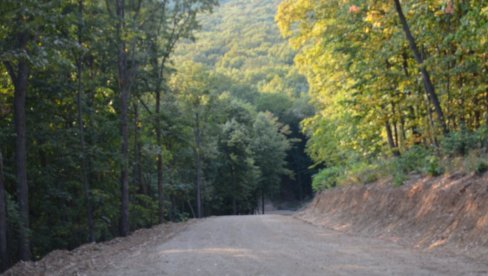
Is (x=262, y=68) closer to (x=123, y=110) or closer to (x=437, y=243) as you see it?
(x=123, y=110)

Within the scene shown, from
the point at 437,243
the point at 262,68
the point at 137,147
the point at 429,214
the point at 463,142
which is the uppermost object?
the point at 262,68

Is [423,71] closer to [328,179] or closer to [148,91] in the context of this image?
[328,179]

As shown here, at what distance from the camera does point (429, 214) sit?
42.7ft

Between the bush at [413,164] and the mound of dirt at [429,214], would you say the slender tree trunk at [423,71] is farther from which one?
the mound of dirt at [429,214]

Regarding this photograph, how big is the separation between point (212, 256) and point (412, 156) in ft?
32.4

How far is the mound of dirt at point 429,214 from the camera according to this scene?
10.5 m

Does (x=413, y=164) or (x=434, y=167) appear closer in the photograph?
(x=434, y=167)

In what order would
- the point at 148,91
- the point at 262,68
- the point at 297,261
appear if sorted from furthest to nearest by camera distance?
the point at 262,68
the point at 148,91
the point at 297,261

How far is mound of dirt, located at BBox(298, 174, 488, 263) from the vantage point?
10453mm

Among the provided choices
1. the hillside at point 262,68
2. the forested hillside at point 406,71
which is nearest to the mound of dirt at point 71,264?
the forested hillside at point 406,71

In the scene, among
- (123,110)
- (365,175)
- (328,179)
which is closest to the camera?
(123,110)

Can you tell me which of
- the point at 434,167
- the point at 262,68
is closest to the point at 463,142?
the point at 434,167

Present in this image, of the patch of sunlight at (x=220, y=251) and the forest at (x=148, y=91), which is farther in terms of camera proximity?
the forest at (x=148, y=91)

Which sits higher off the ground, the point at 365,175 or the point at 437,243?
the point at 365,175
